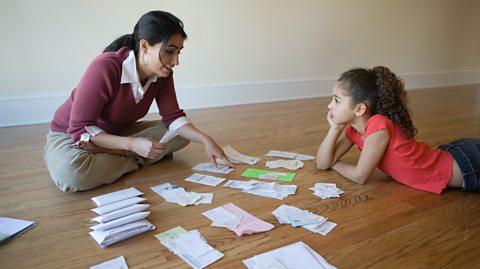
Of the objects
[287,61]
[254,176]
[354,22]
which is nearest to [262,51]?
[287,61]

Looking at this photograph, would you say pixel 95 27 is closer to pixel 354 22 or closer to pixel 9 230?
pixel 9 230

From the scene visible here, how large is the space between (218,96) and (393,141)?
2443 millimetres

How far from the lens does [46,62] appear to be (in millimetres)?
2961

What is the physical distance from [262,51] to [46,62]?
2200 millimetres

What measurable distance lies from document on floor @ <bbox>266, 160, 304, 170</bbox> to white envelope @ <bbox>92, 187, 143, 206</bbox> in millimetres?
762

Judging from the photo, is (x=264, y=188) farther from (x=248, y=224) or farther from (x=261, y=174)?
(x=248, y=224)

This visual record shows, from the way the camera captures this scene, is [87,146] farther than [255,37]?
No

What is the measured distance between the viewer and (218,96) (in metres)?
3.81

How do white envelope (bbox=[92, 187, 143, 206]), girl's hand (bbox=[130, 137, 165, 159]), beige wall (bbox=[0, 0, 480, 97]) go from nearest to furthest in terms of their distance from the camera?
1. white envelope (bbox=[92, 187, 143, 206])
2. girl's hand (bbox=[130, 137, 165, 159])
3. beige wall (bbox=[0, 0, 480, 97])

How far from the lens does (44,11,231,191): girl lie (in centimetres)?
157

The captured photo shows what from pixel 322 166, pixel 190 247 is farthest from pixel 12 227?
pixel 322 166

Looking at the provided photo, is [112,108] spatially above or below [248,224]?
above

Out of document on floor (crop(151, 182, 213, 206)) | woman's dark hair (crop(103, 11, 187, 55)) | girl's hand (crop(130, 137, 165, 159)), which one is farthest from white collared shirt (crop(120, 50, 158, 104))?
document on floor (crop(151, 182, 213, 206))

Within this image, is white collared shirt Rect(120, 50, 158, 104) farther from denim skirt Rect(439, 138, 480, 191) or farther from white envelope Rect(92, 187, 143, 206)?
denim skirt Rect(439, 138, 480, 191)
